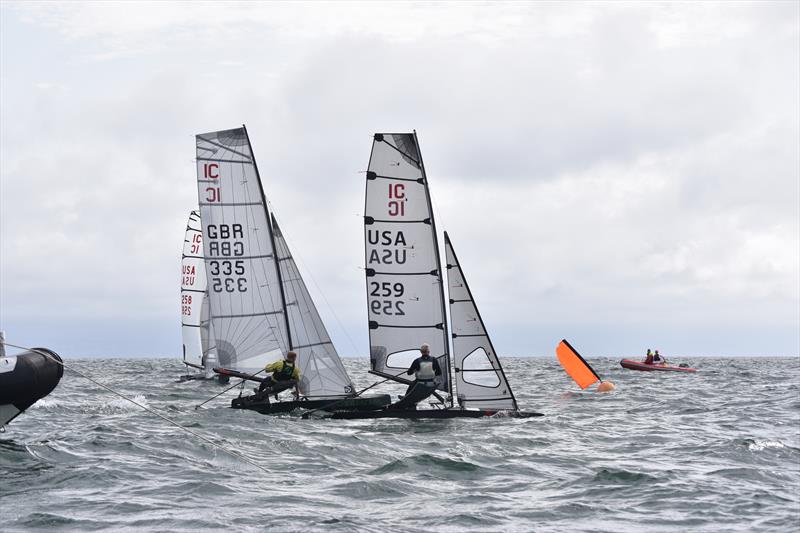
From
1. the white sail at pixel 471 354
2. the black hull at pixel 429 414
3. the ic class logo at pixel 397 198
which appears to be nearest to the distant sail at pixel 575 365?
the white sail at pixel 471 354

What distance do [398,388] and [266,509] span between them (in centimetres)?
2434

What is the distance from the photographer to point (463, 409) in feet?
68.5

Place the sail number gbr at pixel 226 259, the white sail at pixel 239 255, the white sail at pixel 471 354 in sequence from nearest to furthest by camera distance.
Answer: the white sail at pixel 471 354 < the white sail at pixel 239 255 < the sail number gbr at pixel 226 259

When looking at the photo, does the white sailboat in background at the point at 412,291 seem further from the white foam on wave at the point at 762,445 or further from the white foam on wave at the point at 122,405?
the white foam on wave at the point at 122,405

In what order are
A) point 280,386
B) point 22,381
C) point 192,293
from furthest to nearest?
point 192,293 < point 280,386 < point 22,381

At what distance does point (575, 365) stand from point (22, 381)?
2136 cm

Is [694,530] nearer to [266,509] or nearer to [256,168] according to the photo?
[266,509]

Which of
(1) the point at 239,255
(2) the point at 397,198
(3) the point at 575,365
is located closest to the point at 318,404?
(1) the point at 239,255

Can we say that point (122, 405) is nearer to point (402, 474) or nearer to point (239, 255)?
point (239, 255)

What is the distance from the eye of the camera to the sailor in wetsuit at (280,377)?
21.9 m

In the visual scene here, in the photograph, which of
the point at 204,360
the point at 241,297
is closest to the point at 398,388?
the point at 204,360

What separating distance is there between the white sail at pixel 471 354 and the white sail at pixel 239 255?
15.3 ft

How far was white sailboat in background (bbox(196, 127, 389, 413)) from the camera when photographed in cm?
2328

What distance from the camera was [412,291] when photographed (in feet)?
72.3
